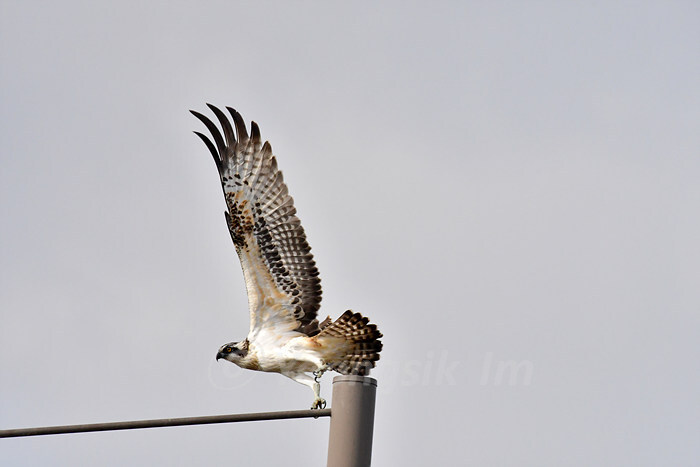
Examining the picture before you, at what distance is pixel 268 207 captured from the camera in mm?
11383

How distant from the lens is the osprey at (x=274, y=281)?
10227 mm

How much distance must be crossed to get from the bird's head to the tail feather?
1087mm

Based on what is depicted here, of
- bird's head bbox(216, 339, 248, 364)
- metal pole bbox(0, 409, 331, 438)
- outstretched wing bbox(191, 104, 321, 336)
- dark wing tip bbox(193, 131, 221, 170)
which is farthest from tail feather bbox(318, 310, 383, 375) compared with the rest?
metal pole bbox(0, 409, 331, 438)

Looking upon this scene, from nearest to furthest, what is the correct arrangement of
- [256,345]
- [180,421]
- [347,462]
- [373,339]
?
1. [347,462]
2. [180,421]
3. [373,339]
4. [256,345]

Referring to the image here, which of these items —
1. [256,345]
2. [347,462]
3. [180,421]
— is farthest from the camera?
[256,345]

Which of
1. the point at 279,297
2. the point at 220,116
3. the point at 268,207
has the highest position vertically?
the point at 220,116

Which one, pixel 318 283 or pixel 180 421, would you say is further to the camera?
pixel 318 283

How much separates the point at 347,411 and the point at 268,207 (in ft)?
17.9

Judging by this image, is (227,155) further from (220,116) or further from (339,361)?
(339,361)

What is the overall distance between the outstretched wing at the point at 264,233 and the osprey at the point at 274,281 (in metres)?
0.01

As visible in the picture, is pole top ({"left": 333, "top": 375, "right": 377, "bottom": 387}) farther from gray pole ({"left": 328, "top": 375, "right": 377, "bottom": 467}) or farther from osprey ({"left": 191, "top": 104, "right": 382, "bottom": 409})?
osprey ({"left": 191, "top": 104, "right": 382, "bottom": 409})

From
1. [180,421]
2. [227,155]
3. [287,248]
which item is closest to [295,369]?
[287,248]

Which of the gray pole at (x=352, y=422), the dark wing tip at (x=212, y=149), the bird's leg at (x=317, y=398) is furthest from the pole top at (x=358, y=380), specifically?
the dark wing tip at (x=212, y=149)

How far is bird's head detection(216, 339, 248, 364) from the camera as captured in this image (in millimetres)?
10937
